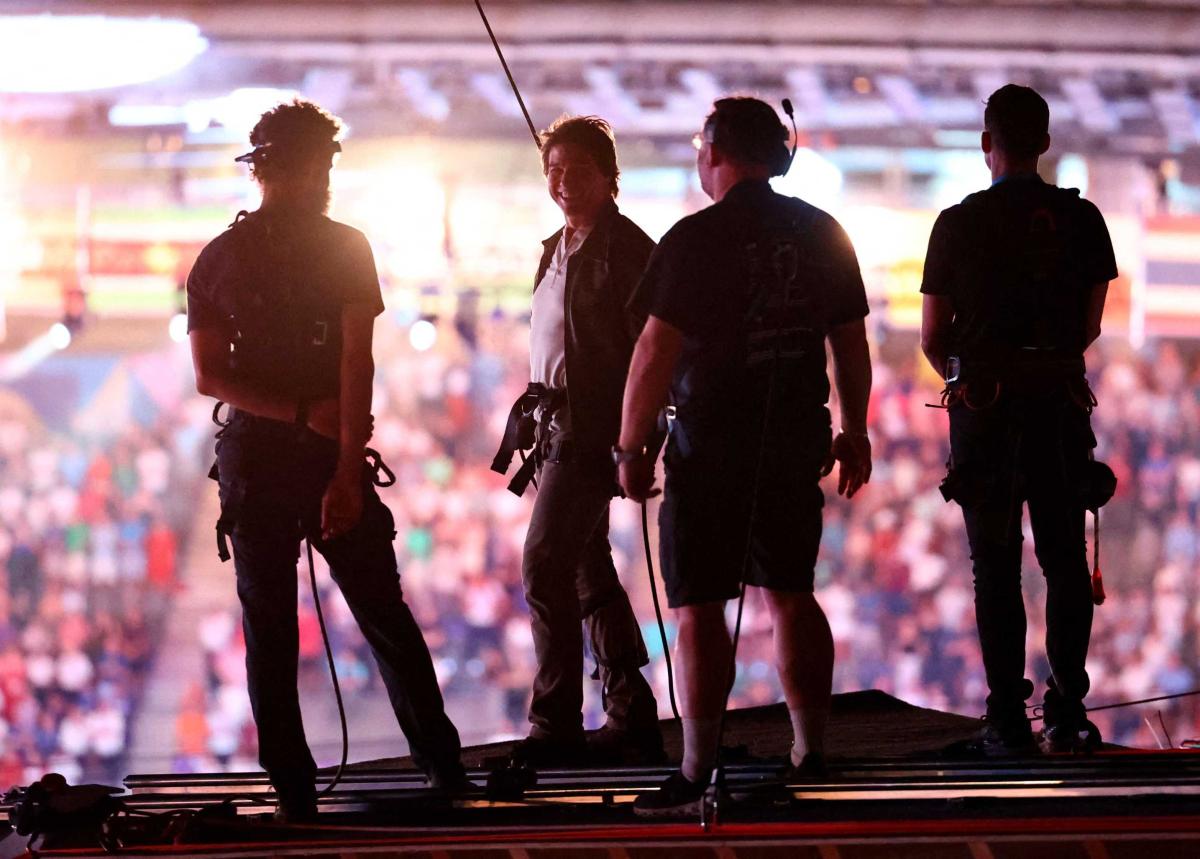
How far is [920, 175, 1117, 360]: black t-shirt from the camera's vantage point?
313cm

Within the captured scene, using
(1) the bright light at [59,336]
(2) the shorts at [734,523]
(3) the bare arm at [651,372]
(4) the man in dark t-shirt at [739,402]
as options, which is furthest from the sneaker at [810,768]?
(1) the bright light at [59,336]

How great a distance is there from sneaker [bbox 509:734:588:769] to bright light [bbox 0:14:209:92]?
7297 mm

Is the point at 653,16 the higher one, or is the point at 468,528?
the point at 653,16

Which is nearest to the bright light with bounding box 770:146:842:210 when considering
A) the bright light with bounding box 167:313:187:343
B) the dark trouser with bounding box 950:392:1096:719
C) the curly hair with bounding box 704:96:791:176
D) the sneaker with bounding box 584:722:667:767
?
the bright light with bounding box 167:313:187:343

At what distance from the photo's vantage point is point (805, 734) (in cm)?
290

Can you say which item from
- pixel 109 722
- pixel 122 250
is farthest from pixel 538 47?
pixel 109 722

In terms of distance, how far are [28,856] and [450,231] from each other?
301 inches

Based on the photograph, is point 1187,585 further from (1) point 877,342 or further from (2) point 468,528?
(2) point 468,528

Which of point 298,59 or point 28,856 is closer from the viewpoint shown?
point 28,856

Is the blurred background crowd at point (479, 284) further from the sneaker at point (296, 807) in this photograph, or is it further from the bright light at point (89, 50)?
the sneaker at point (296, 807)

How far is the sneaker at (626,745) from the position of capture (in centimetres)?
349

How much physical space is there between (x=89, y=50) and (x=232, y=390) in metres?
7.71

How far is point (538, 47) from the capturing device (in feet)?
30.6

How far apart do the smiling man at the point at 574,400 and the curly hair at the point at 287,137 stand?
657 mm
